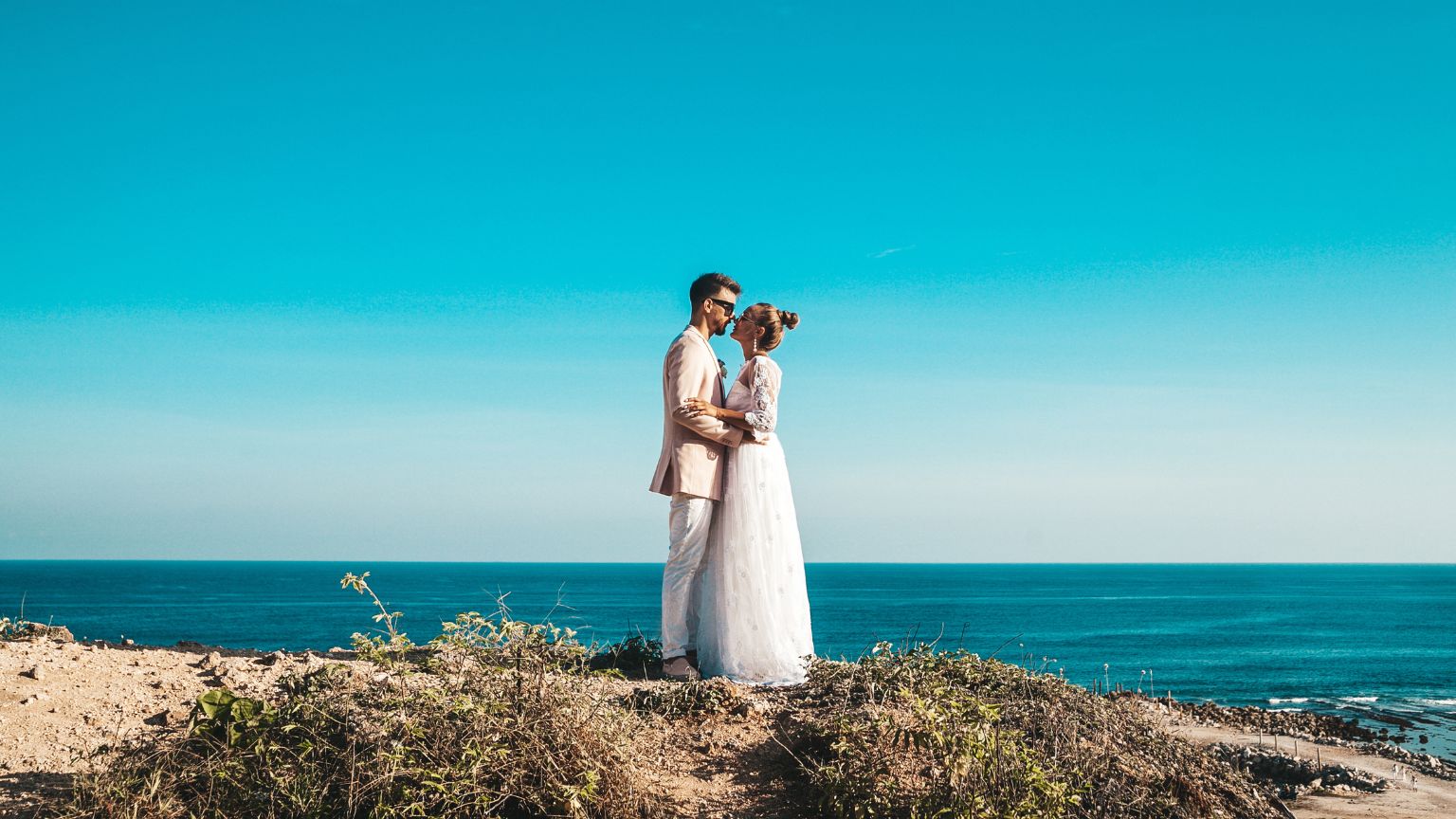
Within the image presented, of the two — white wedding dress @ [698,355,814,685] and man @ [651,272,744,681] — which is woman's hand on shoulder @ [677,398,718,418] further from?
white wedding dress @ [698,355,814,685]

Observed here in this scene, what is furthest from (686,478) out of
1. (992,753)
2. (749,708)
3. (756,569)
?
(992,753)

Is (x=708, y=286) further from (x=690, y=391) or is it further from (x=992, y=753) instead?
(x=992, y=753)

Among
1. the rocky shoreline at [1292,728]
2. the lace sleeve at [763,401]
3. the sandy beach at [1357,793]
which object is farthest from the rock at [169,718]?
the rocky shoreline at [1292,728]

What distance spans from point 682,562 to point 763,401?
1.49 metres

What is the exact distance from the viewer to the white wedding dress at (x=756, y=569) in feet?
26.9

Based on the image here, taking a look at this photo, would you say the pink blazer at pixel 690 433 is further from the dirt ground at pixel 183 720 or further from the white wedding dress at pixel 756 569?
the dirt ground at pixel 183 720

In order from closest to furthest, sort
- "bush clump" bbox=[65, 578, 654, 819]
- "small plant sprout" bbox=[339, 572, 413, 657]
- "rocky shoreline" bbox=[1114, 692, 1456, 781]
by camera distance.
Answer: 1. "bush clump" bbox=[65, 578, 654, 819]
2. "small plant sprout" bbox=[339, 572, 413, 657]
3. "rocky shoreline" bbox=[1114, 692, 1456, 781]

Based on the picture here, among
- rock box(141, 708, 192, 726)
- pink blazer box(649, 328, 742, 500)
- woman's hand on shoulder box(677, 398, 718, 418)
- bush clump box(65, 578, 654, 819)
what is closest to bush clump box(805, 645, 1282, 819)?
bush clump box(65, 578, 654, 819)

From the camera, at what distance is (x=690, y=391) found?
27.7 feet

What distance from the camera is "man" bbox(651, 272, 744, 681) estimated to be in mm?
8391

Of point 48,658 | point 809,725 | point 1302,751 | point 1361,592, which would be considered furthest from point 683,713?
point 1361,592

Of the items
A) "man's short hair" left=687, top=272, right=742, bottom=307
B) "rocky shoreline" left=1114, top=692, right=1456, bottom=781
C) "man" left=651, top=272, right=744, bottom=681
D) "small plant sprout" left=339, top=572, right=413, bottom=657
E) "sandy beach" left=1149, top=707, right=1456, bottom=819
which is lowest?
"rocky shoreline" left=1114, top=692, right=1456, bottom=781

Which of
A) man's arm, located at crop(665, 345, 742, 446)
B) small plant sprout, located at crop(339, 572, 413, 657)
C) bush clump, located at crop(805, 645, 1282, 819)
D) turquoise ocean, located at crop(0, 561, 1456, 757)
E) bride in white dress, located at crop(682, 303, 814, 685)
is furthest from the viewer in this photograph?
turquoise ocean, located at crop(0, 561, 1456, 757)

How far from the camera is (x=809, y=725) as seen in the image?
6.18 meters
